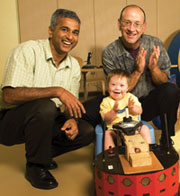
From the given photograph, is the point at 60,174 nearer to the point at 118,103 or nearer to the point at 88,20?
the point at 118,103

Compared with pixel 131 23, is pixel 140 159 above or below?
below

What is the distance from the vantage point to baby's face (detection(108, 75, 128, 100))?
1.70m

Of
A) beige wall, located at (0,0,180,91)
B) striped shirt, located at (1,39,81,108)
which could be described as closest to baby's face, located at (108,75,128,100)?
striped shirt, located at (1,39,81,108)

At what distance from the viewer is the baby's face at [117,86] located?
1.70 meters

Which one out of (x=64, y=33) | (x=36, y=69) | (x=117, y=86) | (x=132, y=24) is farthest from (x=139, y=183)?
(x=132, y=24)

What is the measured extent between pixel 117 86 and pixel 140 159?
0.72 m

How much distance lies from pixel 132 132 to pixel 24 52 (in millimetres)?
883

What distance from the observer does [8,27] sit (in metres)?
4.32

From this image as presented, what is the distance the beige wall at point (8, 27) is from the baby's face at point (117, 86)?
3.21 m

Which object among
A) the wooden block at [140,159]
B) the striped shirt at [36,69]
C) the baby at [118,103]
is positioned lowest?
the wooden block at [140,159]

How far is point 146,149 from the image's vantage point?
1122 mm

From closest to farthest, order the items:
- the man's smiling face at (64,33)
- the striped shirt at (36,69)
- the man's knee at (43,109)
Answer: the man's knee at (43,109) → the striped shirt at (36,69) → the man's smiling face at (64,33)

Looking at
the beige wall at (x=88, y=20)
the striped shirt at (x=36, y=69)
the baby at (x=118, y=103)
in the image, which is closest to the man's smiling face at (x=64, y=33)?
the striped shirt at (x=36, y=69)

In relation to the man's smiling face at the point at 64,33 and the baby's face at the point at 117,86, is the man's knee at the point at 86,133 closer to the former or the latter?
the baby's face at the point at 117,86
